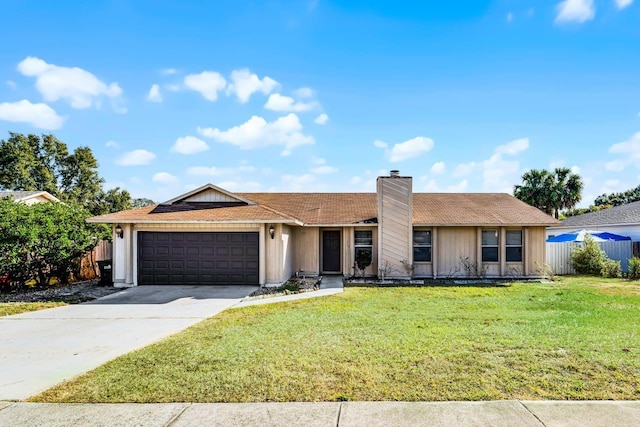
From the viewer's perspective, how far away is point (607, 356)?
5.74 m

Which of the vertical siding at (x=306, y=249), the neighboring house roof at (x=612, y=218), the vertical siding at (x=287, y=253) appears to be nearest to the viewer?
the vertical siding at (x=287, y=253)

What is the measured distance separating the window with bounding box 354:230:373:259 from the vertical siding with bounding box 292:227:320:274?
158cm

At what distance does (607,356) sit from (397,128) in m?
13.3

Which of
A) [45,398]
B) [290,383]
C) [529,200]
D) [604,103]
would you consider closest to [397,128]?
[604,103]

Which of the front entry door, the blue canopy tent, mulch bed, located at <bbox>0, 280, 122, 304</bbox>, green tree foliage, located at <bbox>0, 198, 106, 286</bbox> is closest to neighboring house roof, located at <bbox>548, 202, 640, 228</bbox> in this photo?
the blue canopy tent

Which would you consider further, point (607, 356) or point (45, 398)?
point (607, 356)

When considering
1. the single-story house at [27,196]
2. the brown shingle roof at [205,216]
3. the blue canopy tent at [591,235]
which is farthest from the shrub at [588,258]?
the single-story house at [27,196]

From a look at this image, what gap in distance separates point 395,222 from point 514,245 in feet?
16.9

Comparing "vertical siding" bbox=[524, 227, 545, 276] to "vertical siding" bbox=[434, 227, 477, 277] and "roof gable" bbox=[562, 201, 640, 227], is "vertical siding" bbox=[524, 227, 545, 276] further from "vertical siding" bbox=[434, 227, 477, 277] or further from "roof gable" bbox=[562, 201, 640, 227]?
"roof gable" bbox=[562, 201, 640, 227]

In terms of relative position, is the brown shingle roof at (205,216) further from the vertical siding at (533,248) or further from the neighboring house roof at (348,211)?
the vertical siding at (533,248)

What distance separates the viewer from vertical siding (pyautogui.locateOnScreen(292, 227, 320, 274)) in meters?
16.5

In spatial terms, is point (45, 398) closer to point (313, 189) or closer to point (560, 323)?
point (560, 323)

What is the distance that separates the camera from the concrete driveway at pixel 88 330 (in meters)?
5.51

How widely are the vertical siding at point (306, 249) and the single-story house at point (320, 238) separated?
41mm
